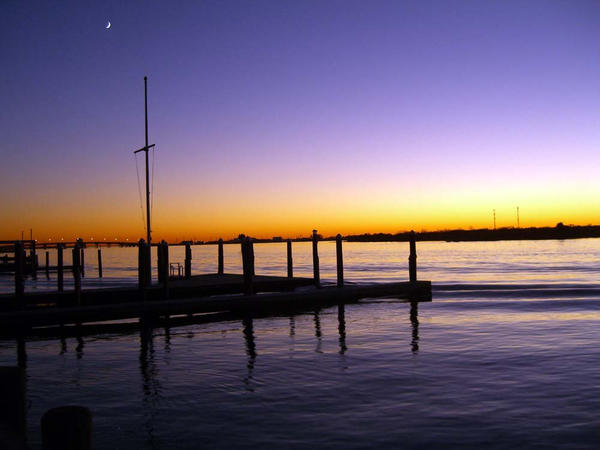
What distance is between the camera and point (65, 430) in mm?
3670

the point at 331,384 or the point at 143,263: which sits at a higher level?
the point at 143,263

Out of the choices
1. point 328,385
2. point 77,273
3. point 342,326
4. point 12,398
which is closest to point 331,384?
point 328,385

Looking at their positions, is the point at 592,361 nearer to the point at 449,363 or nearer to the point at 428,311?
the point at 449,363

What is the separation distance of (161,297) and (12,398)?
1645 centimetres

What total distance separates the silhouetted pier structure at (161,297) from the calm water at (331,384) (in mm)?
839

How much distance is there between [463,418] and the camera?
7785 millimetres

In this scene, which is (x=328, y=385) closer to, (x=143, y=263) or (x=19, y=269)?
(x=143, y=263)

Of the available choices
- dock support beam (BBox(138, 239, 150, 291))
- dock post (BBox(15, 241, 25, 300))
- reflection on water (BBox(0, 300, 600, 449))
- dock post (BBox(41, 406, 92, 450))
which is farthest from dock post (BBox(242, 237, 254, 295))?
dock post (BBox(41, 406, 92, 450))

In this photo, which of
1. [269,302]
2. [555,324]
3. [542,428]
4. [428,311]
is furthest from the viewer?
[428,311]

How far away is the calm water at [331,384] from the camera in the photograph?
7332mm

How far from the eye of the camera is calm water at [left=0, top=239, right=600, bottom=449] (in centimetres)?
733

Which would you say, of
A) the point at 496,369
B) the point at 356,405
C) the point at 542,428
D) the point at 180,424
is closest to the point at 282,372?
the point at 356,405

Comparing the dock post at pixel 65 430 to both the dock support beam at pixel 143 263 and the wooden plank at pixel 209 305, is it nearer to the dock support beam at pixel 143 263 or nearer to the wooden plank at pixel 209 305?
the wooden plank at pixel 209 305

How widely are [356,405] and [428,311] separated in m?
13.3
